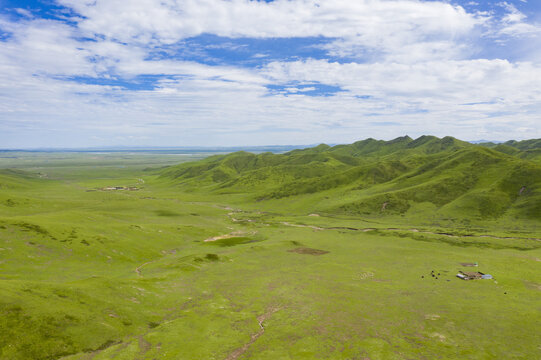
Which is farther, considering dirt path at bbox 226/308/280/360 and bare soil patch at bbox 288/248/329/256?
bare soil patch at bbox 288/248/329/256

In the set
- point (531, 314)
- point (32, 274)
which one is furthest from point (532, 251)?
point (32, 274)

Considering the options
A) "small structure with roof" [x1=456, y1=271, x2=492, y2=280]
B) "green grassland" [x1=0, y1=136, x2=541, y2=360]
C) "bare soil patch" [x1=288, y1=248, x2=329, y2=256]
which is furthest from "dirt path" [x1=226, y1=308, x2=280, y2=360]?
"small structure with roof" [x1=456, y1=271, x2=492, y2=280]

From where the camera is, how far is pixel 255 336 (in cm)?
5175

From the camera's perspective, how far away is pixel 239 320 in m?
57.7

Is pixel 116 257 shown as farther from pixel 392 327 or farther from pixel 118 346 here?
pixel 392 327

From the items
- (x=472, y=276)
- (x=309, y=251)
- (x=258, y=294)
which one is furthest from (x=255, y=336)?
(x=472, y=276)

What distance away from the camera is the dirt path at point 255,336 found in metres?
45.2

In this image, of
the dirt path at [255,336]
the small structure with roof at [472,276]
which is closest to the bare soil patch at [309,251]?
the small structure with roof at [472,276]

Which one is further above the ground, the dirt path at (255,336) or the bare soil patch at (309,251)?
the dirt path at (255,336)

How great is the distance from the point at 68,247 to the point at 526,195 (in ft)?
863

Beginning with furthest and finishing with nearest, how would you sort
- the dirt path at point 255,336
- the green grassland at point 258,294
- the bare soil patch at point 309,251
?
the bare soil patch at point 309,251 → the green grassland at point 258,294 → the dirt path at point 255,336

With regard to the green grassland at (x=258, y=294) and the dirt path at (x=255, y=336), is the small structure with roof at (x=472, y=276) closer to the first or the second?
the green grassland at (x=258, y=294)

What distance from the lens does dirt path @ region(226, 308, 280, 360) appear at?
148 feet

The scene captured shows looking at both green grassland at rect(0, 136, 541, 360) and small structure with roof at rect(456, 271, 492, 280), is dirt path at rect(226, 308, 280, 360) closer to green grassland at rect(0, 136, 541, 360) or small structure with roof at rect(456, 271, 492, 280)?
green grassland at rect(0, 136, 541, 360)
